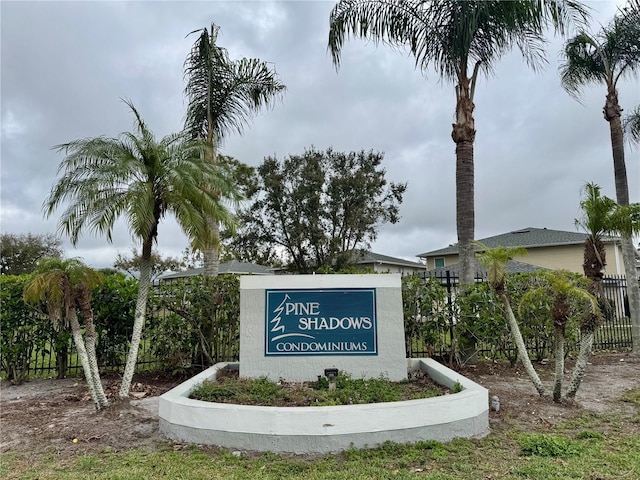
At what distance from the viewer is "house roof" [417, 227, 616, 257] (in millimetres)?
23578

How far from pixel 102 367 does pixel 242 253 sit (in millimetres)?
18827

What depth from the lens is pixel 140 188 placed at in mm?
5832

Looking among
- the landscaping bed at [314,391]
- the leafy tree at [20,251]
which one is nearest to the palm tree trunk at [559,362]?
the landscaping bed at [314,391]

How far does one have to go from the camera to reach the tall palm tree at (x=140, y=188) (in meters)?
5.70

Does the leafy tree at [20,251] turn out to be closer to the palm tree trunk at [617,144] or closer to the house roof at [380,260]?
the house roof at [380,260]

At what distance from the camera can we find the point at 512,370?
25.8 ft

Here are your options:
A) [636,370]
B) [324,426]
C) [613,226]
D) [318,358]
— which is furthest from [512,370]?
[324,426]

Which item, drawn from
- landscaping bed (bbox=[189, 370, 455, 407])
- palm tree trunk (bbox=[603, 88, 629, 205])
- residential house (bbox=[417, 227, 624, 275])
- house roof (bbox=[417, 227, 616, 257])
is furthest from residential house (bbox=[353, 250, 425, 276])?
landscaping bed (bbox=[189, 370, 455, 407])

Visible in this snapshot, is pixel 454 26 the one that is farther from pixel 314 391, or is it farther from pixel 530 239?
pixel 530 239

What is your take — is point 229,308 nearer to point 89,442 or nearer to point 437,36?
point 89,442

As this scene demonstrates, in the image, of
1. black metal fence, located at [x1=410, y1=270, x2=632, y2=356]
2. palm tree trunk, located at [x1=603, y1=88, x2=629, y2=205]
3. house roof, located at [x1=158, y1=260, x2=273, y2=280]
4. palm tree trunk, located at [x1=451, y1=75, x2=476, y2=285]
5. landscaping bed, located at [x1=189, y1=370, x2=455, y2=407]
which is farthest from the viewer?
house roof, located at [x1=158, y1=260, x2=273, y2=280]

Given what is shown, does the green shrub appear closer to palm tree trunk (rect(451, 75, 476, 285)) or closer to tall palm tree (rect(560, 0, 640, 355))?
palm tree trunk (rect(451, 75, 476, 285))

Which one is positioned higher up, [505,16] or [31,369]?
[505,16]

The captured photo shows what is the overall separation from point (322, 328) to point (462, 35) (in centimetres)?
582
